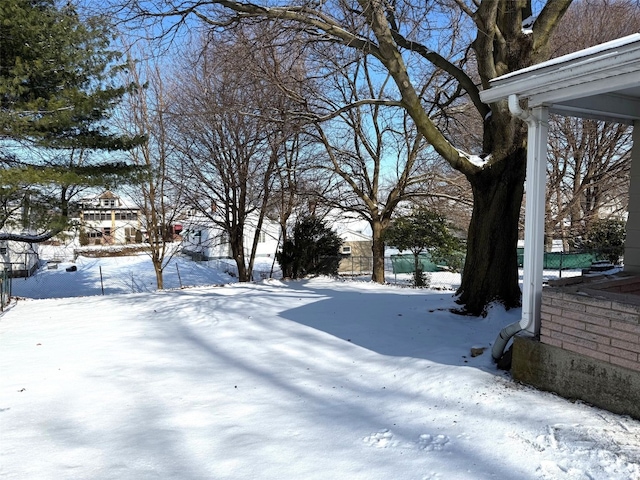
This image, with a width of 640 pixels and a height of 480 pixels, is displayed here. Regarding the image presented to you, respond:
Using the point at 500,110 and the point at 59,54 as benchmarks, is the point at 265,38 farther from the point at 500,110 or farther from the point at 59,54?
the point at 59,54

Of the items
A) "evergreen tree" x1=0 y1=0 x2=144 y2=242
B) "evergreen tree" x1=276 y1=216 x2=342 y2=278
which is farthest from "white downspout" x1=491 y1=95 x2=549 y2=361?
"evergreen tree" x1=276 y1=216 x2=342 y2=278

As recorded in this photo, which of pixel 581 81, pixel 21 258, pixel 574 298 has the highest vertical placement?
pixel 581 81

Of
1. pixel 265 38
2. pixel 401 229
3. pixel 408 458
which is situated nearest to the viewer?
pixel 408 458

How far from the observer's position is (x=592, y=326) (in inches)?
137

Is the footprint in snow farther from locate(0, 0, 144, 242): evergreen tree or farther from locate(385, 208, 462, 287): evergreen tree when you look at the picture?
locate(385, 208, 462, 287): evergreen tree

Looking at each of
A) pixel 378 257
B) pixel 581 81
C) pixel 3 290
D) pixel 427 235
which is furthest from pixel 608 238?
pixel 3 290

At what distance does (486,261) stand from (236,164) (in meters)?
10.2

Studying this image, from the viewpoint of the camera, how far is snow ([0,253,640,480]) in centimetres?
279

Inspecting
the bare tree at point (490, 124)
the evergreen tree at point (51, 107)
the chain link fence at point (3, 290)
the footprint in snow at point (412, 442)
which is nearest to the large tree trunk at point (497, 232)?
the bare tree at point (490, 124)

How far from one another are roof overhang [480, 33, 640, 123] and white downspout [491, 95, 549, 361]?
0.21 meters

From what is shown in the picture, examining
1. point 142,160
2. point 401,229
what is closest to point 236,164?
point 142,160

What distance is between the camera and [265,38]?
762cm

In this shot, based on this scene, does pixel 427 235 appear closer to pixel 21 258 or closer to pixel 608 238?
pixel 608 238

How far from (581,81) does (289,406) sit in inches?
135
